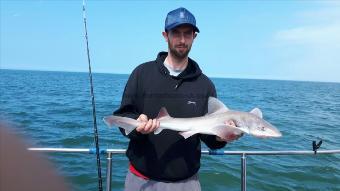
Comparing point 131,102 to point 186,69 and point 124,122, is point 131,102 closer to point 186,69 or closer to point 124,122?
point 124,122

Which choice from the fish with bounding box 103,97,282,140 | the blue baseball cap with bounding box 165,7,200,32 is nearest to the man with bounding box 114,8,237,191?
the blue baseball cap with bounding box 165,7,200,32

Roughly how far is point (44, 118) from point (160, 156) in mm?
17320

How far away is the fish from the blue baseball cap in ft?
2.76

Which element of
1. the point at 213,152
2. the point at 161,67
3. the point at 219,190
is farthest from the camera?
the point at 219,190

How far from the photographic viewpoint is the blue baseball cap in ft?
12.7

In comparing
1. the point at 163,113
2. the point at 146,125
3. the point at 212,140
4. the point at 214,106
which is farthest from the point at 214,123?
the point at 146,125

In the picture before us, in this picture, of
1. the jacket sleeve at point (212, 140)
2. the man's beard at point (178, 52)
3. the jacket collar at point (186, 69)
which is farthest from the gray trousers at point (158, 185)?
the man's beard at point (178, 52)

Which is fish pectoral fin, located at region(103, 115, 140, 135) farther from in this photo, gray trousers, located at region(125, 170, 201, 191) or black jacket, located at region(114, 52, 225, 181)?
gray trousers, located at region(125, 170, 201, 191)

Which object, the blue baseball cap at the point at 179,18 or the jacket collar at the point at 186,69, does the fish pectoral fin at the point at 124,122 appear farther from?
the blue baseball cap at the point at 179,18

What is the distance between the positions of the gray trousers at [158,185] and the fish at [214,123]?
0.50m

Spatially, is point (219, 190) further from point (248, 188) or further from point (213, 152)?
point (213, 152)

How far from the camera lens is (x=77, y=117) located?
21.0 metres

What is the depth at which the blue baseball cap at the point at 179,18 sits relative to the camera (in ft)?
12.7

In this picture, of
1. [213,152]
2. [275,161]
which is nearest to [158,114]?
[213,152]
